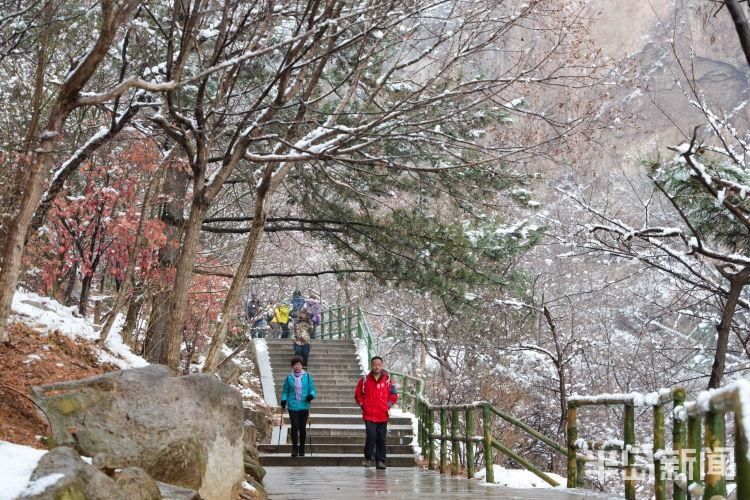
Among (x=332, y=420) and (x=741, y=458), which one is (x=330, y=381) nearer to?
(x=332, y=420)

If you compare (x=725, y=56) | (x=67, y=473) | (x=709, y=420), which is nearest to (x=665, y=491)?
(x=709, y=420)

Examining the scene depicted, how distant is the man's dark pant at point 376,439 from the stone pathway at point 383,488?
0.29 metres

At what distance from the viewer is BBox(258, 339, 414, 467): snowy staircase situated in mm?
18016

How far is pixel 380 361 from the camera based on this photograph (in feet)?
47.8

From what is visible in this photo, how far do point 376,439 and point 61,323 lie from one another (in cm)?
651

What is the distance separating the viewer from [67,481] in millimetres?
4371

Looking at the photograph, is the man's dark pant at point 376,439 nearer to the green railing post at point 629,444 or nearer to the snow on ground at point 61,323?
the snow on ground at point 61,323

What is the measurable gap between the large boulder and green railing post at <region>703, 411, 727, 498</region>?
136 inches

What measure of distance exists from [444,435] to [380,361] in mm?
1616

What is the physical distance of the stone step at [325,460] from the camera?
1725cm

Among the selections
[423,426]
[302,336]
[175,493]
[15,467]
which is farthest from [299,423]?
[15,467]

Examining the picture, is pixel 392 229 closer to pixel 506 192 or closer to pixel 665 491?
pixel 506 192

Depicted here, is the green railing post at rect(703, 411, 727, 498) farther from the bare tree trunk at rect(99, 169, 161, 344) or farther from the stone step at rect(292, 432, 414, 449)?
the stone step at rect(292, 432, 414, 449)

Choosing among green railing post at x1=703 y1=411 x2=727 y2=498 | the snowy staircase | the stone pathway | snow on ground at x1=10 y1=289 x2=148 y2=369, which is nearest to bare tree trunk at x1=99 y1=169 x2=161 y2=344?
snow on ground at x1=10 y1=289 x2=148 y2=369
